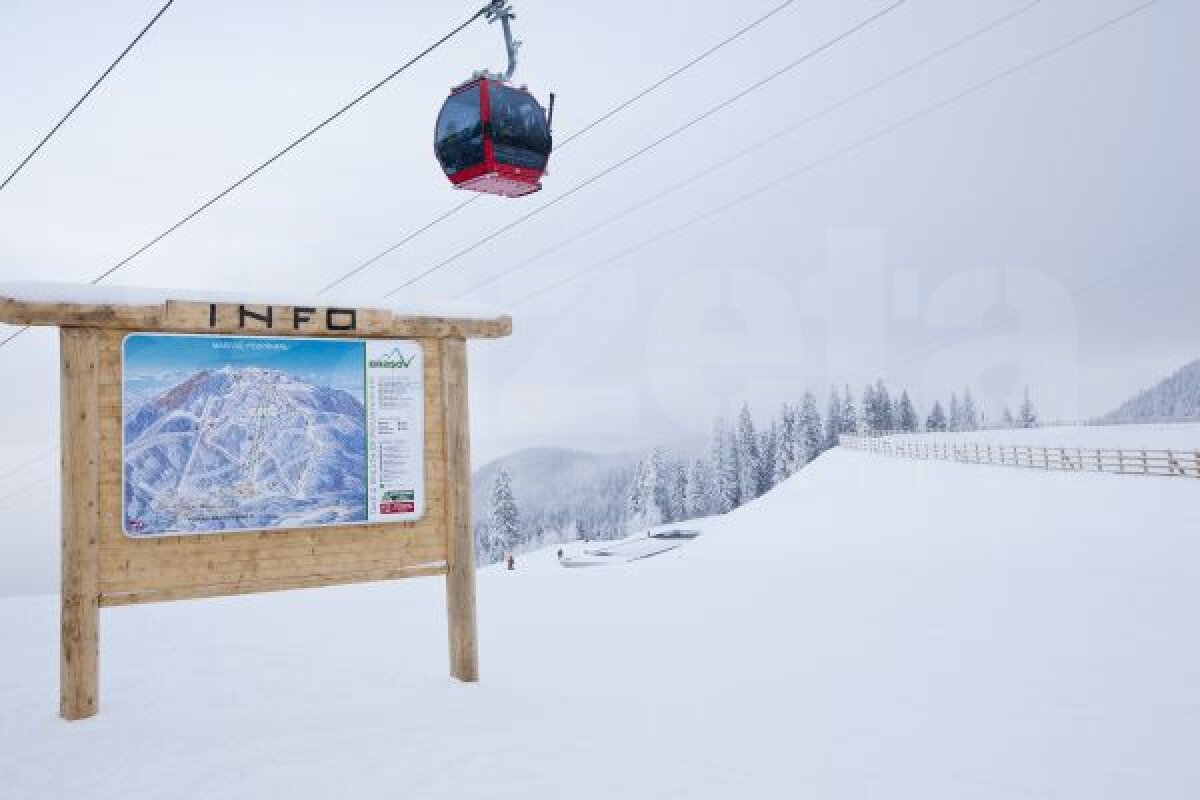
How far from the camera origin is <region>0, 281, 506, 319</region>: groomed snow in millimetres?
6309

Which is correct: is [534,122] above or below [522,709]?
above

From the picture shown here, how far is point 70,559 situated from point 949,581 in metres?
11.6

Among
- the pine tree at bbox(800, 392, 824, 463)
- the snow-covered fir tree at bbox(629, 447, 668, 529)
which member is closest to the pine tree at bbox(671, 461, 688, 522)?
the snow-covered fir tree at bbox(629, 447, 668, 529)

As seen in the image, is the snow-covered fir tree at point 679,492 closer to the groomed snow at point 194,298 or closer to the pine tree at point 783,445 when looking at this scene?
the pine tree at point 783,445

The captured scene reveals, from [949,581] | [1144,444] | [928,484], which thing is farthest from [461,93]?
[1144,444]

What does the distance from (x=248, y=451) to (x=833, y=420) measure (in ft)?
309

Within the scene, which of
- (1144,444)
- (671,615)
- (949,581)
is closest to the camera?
(671,615)

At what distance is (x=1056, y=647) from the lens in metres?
8.32

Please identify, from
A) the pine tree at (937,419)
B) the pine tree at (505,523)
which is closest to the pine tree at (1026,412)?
the pine tree at (937,419)

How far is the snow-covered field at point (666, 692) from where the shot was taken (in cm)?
516

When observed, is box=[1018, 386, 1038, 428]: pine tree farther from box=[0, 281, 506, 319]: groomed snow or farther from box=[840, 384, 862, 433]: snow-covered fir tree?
box=[0, 281, 506, 319]: groomed snow

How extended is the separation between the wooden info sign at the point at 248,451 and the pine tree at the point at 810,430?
85.3m

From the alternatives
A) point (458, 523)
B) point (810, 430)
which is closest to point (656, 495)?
point (810, 430)

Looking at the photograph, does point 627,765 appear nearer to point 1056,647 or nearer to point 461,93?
point 1056,647
